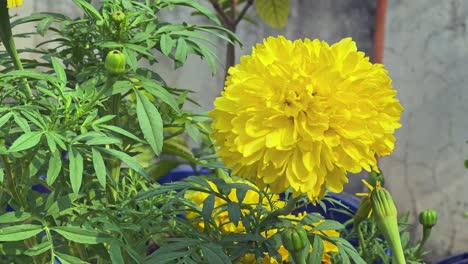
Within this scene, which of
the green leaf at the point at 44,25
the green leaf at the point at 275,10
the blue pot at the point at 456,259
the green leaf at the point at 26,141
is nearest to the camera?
the green leaf at the point at 26,141

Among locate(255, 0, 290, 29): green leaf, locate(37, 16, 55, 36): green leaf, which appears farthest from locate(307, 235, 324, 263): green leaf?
locate(255, 0, 290, 29): green leaf

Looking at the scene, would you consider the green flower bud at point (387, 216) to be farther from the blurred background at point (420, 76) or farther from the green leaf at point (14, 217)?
the blurred background at point (420, 76)

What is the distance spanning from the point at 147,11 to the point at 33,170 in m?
0.22

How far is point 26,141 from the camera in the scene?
60 centimetres

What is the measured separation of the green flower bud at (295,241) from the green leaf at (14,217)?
229 mm

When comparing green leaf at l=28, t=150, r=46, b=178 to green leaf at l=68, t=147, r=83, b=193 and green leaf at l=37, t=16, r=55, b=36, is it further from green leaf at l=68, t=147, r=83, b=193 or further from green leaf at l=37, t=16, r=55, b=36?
green leaf at l=37, t=16, r=55, b=36

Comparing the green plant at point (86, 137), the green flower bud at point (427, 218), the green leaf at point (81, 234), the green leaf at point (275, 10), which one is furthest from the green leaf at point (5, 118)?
the green leaf at point (275, 10)

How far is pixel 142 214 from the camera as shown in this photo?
0.72m

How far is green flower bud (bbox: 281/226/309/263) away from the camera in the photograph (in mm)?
624

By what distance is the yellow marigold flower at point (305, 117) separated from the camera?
2.01 ft

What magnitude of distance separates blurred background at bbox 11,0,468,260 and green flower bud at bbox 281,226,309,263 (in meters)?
1.19

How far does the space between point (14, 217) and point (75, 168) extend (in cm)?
8

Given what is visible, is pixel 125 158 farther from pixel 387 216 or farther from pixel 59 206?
pixel 387 216

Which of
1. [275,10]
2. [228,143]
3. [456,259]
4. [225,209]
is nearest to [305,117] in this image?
[228,143]
